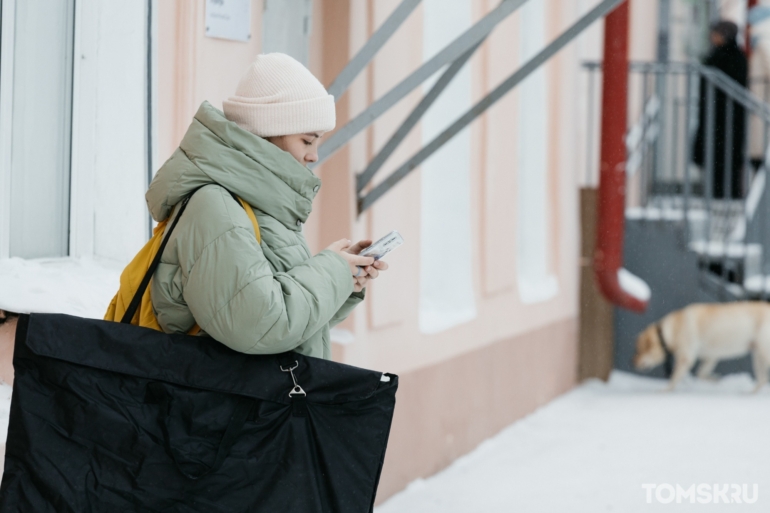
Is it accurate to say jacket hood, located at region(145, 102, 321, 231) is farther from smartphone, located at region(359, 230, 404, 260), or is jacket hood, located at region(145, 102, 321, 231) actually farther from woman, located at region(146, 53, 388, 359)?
smartphone, located at region(359, 230, 404, 260)

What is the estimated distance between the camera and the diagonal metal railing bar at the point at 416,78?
134 inches

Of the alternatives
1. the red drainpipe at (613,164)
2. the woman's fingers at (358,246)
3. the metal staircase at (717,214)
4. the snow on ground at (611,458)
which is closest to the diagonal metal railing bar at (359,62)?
the woman's fingers at (358,246)

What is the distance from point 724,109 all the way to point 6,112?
7861 millimetres

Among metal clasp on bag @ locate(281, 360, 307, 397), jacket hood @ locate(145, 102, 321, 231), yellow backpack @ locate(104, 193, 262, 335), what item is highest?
jacket hood @ locate(145, 102, 321, 231)

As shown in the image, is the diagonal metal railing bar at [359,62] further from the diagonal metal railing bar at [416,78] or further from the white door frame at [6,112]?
the white door frame at [6,112]

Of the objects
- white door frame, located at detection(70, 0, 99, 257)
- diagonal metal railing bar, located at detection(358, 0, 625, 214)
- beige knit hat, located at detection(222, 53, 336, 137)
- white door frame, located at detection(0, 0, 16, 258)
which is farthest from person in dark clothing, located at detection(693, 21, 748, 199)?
beige knit hat, located at detection(222, 53, 336, 137)

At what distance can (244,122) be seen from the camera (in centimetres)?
205

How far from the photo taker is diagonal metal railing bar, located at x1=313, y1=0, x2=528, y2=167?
341 cm

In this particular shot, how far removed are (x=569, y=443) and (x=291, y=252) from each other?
13.7ft

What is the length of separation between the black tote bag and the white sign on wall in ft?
5.54

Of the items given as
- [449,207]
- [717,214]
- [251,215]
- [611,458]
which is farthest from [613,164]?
[251,215]

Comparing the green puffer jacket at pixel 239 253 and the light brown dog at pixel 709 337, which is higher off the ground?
the green puffer jacket at pixel 239 253

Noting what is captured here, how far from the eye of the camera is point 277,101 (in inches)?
80.1

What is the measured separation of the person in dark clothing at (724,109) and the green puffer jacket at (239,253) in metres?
7.57
